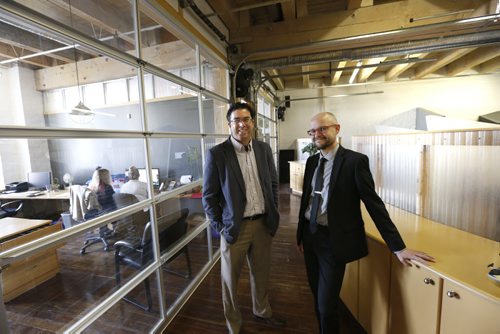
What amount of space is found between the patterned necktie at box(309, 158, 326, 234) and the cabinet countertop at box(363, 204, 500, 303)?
468mm

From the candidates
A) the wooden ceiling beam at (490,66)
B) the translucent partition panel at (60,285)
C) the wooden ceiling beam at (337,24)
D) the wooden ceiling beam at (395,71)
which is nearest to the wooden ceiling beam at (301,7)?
the wooden ceiling beam at (337,24)

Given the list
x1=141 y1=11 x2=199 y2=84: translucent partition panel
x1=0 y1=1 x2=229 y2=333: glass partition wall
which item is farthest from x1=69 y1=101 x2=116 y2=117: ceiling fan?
x1=141 y1=11 x2=199 y2=84: translucent partition panel

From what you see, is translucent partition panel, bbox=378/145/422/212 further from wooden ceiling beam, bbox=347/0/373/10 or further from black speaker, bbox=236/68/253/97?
black speaker, bbox=236/68/253/97

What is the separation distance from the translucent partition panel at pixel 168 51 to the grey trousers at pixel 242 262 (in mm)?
1883

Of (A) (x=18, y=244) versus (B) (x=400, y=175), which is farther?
(B) (x=400, y=175)

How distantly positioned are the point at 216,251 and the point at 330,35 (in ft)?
11.3

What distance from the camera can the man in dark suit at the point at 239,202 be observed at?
5.15 feet

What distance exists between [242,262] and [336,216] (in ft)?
2.74

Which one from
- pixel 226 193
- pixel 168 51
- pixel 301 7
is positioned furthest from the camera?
pixel 301 7

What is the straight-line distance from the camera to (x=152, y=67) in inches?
68.6

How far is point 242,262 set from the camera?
1685mm

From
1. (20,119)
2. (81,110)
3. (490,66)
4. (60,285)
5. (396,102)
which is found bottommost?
(60,285)

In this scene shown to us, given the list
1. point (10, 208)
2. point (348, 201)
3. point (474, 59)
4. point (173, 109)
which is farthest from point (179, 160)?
point (474, 59)

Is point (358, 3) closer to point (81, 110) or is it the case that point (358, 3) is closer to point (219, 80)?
point (219, 80)
